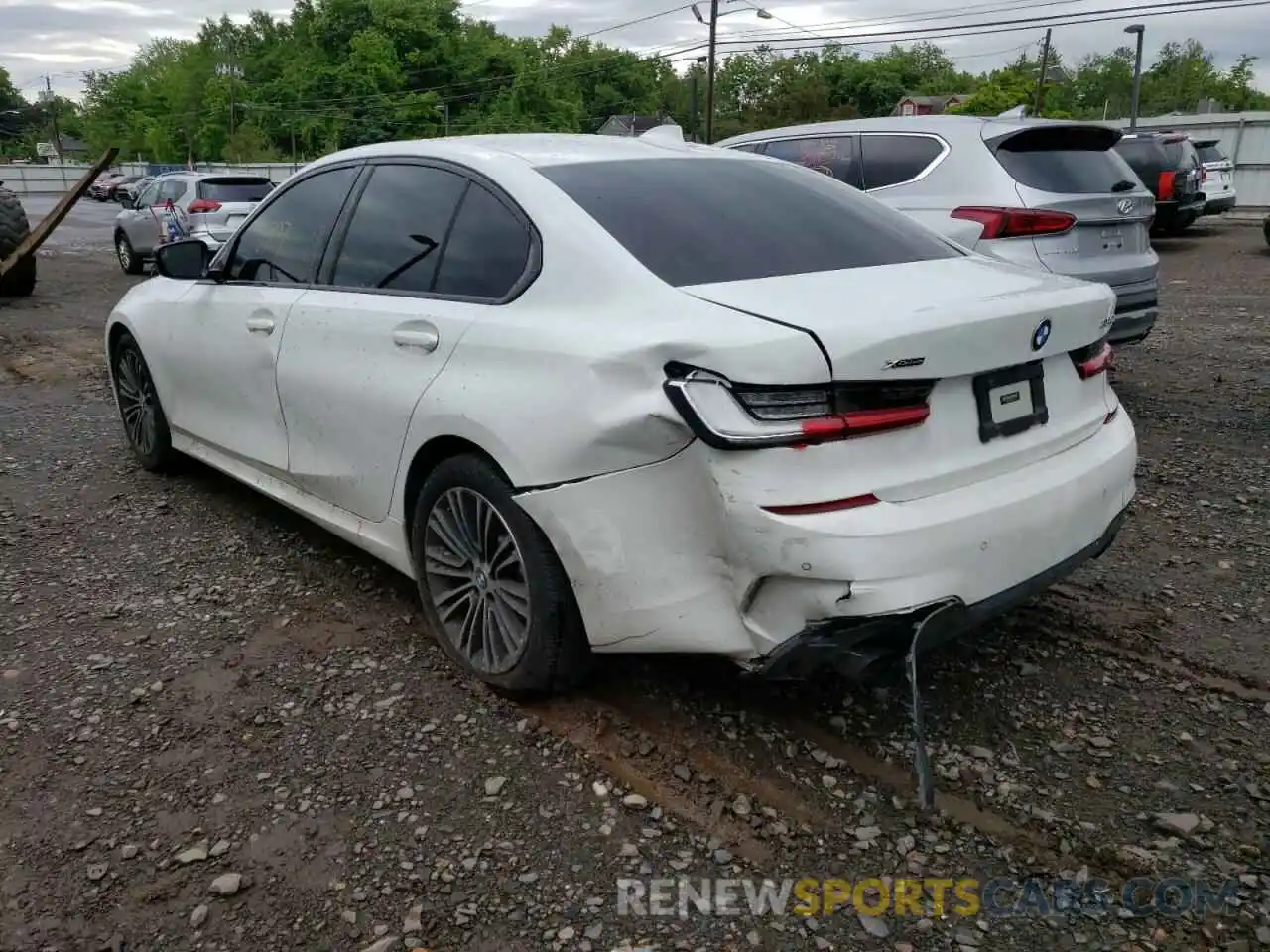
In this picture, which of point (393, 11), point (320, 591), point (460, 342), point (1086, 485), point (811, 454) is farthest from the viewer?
point (393, 11)

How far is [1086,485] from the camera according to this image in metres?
2.87

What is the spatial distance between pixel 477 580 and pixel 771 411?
47.2 inches

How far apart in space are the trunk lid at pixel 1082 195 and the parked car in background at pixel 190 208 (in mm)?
11591

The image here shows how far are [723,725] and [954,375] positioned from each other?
1.20 meters

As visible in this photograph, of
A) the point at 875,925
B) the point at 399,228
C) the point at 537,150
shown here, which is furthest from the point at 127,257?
the point at 875,925

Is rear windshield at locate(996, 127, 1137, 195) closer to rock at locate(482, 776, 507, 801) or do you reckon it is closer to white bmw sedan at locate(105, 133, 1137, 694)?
white bmw sedan at locate(105, 133, 1137, 694)

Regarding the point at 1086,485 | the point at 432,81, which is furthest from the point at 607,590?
the point at 432,81

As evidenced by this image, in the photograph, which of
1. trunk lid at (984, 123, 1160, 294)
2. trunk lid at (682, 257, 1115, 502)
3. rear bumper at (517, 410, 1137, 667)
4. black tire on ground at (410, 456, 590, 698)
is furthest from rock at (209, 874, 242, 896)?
trunk lid at (984, 123, 1160, 294)

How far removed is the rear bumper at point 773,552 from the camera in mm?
2387

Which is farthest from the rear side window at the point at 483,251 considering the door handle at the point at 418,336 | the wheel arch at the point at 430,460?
the wheel arch at the point at 430,460

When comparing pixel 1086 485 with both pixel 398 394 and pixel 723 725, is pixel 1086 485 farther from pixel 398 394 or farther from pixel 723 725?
pixel 398 394

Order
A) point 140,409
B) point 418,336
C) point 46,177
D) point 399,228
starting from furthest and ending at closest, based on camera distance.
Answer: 1. point 46,177
2. point 140,409
3. point 399,228
4. point 418,336

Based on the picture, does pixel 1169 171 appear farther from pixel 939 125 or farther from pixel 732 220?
pixel 732 220

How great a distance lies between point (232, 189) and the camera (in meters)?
15.7
